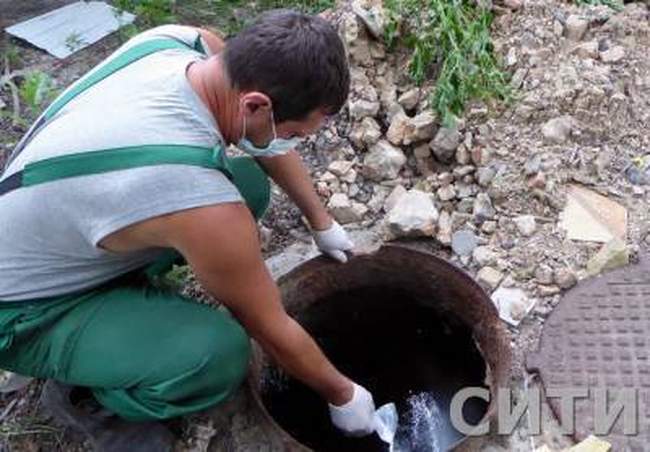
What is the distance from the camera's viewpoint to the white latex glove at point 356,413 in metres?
1.56

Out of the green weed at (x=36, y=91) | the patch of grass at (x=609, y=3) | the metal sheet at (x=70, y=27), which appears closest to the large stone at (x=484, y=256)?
the patch of grass at (x=609, y=3)

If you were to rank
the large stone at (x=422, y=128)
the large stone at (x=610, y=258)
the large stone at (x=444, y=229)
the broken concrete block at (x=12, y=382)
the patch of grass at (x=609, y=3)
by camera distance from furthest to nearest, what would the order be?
the patch of grass at (x=609, y=3) → the large stone at (x=422, y=128) → the large stone at (x=444, y=229) → the large stone at (x=610, y=258) → the broken concrete block at (x=12, y=382)

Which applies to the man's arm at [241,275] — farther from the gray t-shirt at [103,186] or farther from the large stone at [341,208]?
the large stone at [341,208]

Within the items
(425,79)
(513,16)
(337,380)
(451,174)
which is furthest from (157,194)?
(513,16)

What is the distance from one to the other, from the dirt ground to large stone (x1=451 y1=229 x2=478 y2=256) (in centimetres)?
2

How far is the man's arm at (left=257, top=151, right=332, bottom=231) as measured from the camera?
1.69 metres

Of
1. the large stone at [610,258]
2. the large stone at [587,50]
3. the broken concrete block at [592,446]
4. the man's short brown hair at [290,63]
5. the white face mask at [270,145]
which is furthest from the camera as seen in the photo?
the large stone at [587,50]

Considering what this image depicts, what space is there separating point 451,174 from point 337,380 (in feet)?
2.44

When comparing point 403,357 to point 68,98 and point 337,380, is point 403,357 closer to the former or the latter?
point 337,380

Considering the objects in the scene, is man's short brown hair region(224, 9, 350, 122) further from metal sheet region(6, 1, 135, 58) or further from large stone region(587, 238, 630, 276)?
metal sheet region(6, 1, 135, 58)

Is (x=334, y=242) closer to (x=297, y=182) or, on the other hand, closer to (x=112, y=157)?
(x=297, y=182)

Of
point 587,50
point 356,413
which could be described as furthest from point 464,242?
point 587,50

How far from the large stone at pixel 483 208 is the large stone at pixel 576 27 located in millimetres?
606

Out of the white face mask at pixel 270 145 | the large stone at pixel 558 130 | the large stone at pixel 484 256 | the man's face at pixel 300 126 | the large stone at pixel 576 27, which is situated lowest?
the large stone at pixel 484 256
